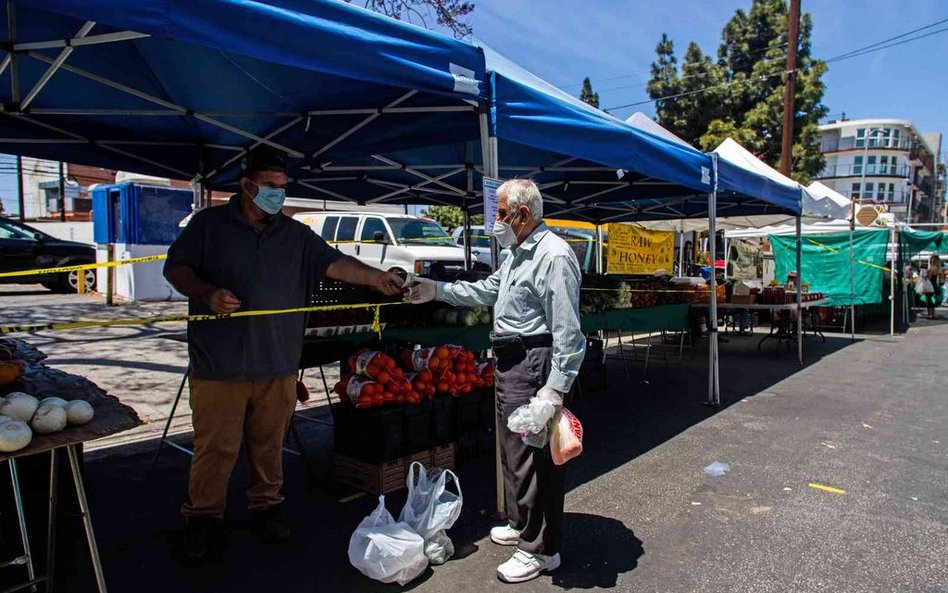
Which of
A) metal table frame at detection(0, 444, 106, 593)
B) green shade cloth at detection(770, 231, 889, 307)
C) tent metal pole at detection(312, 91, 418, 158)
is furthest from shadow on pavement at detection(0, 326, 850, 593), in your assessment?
green shade cloth at detection(770, 231, 889, 307)

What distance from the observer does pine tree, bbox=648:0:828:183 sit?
24406 mm

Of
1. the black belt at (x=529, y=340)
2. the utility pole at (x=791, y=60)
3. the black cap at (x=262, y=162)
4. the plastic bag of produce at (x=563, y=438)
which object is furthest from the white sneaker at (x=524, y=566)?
the utility pole at (x=791, y=60)

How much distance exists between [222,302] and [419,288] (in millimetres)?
1125

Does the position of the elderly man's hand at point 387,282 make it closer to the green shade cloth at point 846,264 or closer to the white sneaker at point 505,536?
the white sneaker at point 505,536

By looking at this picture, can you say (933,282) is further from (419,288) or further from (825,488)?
(419,288)

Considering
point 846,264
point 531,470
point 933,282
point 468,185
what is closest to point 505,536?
point 531,470

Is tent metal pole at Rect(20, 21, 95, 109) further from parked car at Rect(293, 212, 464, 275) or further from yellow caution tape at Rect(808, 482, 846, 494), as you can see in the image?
parked car at Rect(293, 212, 464, 275)

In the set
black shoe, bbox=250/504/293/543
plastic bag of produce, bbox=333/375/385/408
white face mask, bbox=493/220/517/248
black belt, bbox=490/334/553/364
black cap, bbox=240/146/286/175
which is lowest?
black shoe, bbox=250/504/293/543

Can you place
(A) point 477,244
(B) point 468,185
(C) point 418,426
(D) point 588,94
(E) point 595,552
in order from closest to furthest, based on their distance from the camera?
1. (E) point 595,552
2. (C) point 418,426
3. (B) point 468,185
4. (A) point 477,244
5. (D) point 588,94

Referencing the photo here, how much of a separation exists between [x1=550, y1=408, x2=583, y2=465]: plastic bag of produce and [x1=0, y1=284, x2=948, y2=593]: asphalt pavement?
728 mm

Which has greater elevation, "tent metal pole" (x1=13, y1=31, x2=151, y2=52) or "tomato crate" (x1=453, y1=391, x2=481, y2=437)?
"tent metal pole" (x1=13, y1=31, x2=151, y2=52)

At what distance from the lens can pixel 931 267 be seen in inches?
758

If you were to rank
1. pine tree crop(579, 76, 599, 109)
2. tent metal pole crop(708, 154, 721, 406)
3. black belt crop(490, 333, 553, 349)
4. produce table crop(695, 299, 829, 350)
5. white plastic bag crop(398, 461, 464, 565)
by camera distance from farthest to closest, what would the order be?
pine tree crop(579, 76, 599, 109) → produce table crop(695, 299, 829, 350) → tent metal pole crop(708, 154, 721, 406) → white plastic bag crop(398, 461, 464, 565) → black belt crop(490, 333, 553, 349)

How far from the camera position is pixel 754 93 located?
83.4 feet
